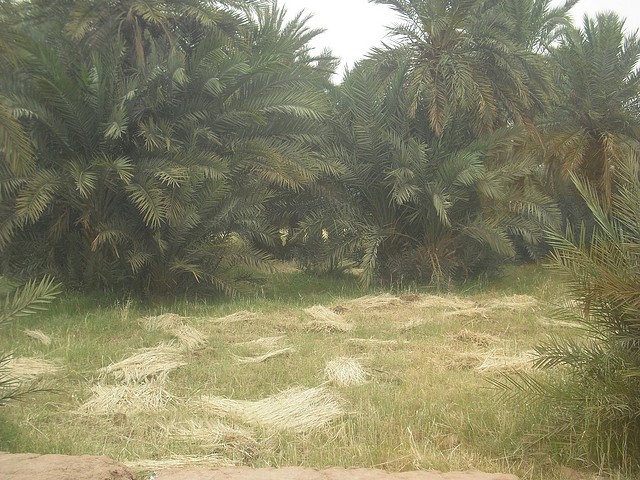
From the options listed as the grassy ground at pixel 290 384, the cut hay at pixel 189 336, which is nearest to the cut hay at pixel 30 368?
the grassy ground at pixel 290 384

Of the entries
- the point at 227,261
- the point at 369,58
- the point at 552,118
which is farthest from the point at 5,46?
the point at 552,118

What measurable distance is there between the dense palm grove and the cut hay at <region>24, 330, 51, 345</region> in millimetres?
1726

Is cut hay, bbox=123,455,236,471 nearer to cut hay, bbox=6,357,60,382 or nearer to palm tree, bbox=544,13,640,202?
cut hay, bbox=6,357,60,382

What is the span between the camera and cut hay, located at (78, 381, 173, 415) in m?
4.94

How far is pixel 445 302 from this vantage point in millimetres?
9820

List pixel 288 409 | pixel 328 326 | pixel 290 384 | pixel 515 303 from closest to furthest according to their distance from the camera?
1. pixel 288 409
2. pixel 290 384
3. pixel 328 326
4. pixel 515 303

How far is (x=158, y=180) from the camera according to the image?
948 centimetres

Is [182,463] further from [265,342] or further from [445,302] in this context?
[445,302]

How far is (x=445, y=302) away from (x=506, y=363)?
4.01 m

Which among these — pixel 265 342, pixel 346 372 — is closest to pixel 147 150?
pixel 265 342

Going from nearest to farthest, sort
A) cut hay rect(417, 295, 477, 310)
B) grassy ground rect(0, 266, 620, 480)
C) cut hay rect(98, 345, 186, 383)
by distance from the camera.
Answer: grassy ground rect(0, 266, 620, 480)
cut hay rect(98, 345, 186, 383)
cut hay rect(417, 295, 477, 310)

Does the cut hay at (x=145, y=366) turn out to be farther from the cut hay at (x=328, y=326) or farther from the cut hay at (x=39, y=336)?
the cut hay at (x=328, y=326)

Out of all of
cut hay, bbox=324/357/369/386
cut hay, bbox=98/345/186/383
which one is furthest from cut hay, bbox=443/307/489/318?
cut hay, bbox=98/345/186/383

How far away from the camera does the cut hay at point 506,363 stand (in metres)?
5.68
